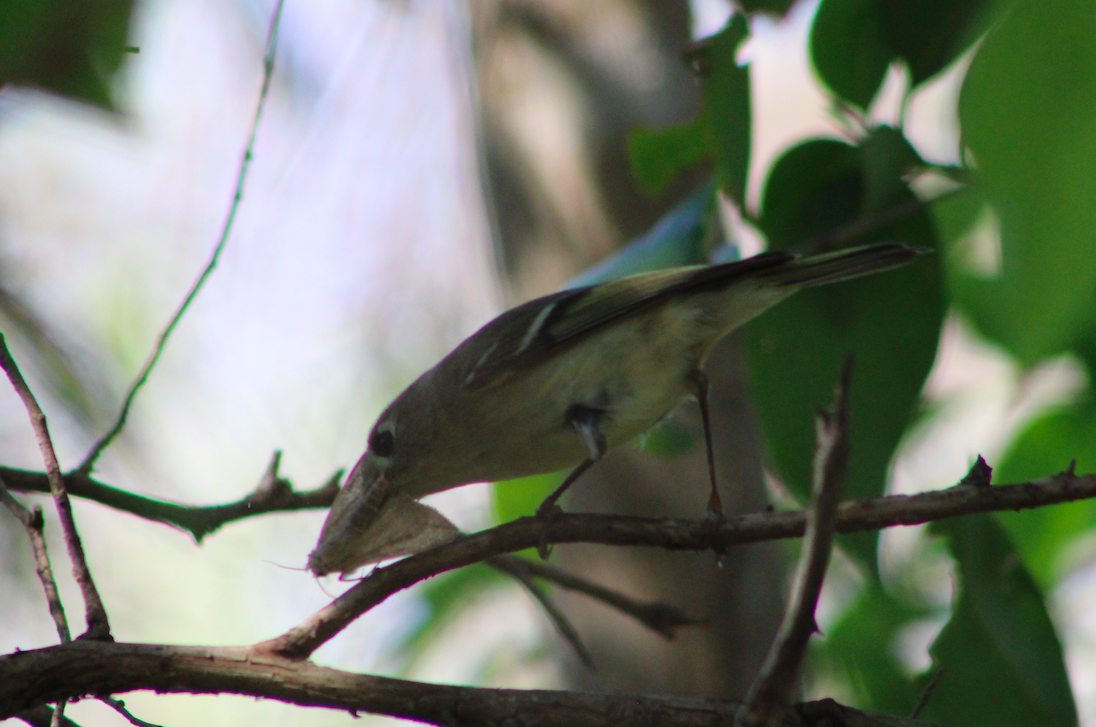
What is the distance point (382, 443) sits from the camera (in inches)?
90.7

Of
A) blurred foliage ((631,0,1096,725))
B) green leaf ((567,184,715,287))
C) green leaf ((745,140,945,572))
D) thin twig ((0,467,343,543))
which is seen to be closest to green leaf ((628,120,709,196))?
blurred foliage ((631,0,1096,725))

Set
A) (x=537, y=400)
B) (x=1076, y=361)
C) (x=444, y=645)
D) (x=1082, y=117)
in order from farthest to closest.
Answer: (x=444, y=645), (x=1076, y=361), (x=537, y=400), (x=1082, y=117)

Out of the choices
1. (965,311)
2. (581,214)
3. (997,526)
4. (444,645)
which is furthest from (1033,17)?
(444,645)

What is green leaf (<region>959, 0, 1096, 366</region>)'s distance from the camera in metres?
1.09

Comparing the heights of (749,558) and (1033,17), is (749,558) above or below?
above

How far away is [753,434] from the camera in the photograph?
3.58 m

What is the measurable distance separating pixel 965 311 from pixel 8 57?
344 centimetres

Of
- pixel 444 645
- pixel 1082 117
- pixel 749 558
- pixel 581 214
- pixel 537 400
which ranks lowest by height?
pixel 1082 117

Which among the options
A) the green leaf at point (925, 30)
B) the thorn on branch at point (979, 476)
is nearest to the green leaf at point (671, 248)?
the green leaf at point (925, 30)

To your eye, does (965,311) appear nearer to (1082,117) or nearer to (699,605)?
(699,605)

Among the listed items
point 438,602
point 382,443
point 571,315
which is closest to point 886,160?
point 571,315

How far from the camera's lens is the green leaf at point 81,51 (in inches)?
80.7

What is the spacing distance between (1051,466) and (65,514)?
2.95 m

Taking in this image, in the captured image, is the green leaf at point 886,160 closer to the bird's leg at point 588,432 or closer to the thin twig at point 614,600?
the bird's leg at point 588,432
